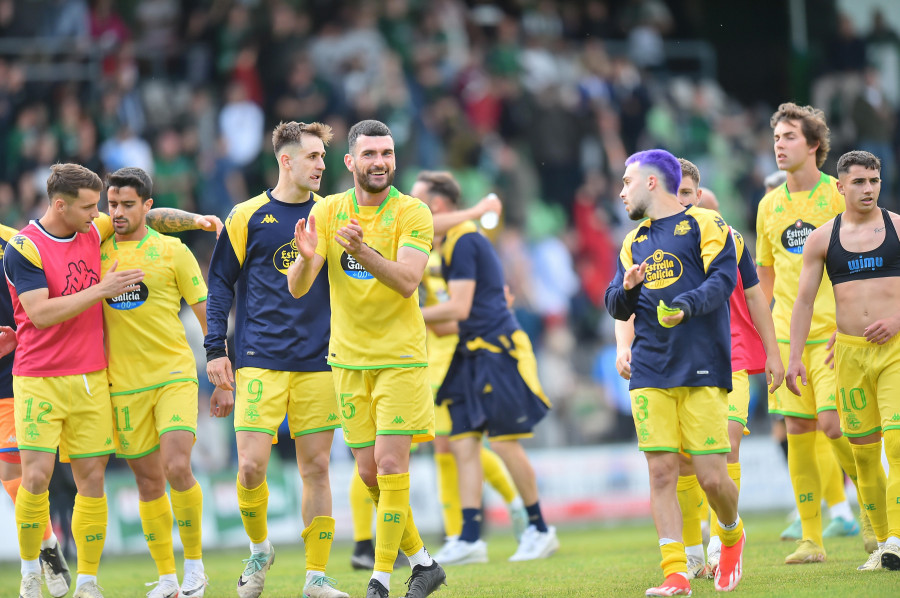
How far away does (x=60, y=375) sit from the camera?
7.18 meters

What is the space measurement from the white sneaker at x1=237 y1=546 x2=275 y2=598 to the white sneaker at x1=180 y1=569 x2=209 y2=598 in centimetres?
→ 24

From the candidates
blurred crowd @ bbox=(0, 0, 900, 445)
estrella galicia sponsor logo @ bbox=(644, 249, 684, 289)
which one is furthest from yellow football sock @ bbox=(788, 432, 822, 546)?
blurred crowd @ bbox=(0, 0, 900, 445)

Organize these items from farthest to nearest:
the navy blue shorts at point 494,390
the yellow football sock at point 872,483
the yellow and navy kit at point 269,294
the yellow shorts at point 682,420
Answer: the navy blue shorts at point 494,390 < the yellow football sock at point 872,483 < the yellow and navy kit at point 269,294 < the yellow shorts at point 682,420

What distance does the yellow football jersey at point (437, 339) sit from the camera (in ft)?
32.4

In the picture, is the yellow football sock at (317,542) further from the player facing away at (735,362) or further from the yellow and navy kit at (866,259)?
the yellow and navy kit at (866,259)

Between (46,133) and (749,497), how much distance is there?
10.6 meters

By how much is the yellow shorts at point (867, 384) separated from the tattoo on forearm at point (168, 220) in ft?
14.7

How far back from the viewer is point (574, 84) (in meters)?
19.8

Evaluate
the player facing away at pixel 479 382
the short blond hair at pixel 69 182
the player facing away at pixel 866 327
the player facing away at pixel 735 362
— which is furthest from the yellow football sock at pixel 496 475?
the short blond hair at pixel 69 182

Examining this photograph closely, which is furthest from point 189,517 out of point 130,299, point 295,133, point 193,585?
point 295,133

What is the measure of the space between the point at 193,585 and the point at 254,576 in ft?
1.27

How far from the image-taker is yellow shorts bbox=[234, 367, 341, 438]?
7.19 metres

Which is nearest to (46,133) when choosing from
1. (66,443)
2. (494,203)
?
(494,203)

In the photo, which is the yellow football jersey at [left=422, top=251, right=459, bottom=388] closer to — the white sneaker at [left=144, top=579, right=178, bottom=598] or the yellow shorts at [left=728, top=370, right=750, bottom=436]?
the yellow shorts at [left=728, top=370, right=750, bottom=436]
